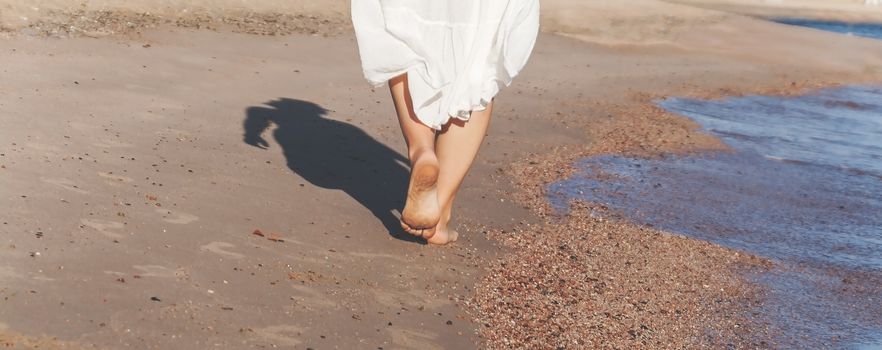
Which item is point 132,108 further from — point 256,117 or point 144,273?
point 144,273

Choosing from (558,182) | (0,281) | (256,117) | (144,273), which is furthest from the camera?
(256,117)

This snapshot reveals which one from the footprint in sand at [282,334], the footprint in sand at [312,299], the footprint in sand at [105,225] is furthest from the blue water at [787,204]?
the footprint in sand at [105,225]

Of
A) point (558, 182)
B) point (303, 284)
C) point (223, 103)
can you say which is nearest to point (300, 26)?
point (223, 103)

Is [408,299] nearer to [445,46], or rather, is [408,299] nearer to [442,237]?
[442,237]

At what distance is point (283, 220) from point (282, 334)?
1351 mm

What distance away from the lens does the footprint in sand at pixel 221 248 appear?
13.7 feet

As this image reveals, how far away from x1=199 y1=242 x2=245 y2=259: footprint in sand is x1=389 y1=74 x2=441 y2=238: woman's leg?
0.65 metres

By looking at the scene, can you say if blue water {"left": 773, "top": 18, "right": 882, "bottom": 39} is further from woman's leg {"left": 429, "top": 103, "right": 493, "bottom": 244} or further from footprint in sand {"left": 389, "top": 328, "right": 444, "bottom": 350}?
footprint in sand {"left": 389, "top": 328, "right": 444, "bottom": 350}

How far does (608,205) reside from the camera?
6.18 meters

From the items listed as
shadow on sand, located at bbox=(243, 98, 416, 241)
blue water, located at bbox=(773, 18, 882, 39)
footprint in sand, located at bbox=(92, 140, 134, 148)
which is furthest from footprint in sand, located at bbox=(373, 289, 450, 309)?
blue water, located at bbox=(773, 18, 882, 39)

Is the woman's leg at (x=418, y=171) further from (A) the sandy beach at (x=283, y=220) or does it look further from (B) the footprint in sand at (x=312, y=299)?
(B) the footprint in sand at (x=312, y=299)

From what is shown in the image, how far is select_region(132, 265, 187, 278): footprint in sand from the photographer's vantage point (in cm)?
380

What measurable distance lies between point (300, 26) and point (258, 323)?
815 centimetres

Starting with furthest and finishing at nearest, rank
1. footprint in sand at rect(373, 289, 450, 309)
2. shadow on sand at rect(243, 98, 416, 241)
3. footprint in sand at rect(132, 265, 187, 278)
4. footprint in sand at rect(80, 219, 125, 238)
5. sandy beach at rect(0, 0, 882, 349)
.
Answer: shadow on sand at rect(243, 98, 416, 241), footprint in sand at rect(80, 219, 125, 238), footprint in sand at rect(373, 289, 450, 309), footprint in sand at rect(132, 265, 187, 278), sandy beach at rect(0, 0, 882, 349)
